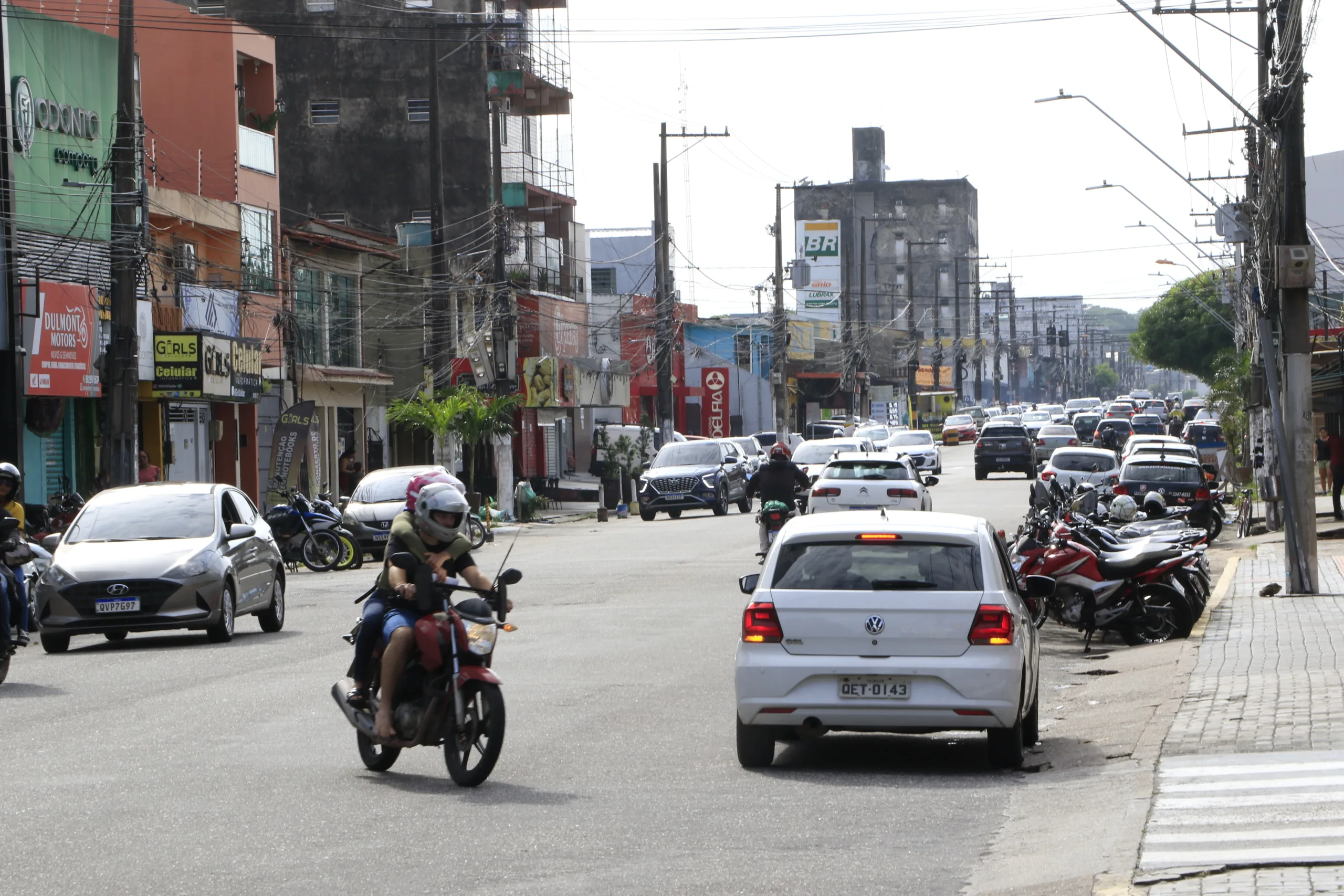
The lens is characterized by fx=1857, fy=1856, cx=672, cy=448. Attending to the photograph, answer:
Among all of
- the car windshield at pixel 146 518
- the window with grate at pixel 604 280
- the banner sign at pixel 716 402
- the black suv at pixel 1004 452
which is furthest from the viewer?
the window with grate at pixel 604 280

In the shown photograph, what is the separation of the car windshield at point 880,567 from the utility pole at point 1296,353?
10360 millimetres

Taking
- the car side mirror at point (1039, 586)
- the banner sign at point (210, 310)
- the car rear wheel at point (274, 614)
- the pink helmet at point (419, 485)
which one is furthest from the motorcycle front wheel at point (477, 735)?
the banner sign at point (210, 310)

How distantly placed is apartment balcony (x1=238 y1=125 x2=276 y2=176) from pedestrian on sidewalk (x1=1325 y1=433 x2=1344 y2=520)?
24414 millimetres

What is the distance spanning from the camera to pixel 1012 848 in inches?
322

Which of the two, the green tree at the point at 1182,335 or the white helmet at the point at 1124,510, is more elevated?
the green tree at the point at 1182,335

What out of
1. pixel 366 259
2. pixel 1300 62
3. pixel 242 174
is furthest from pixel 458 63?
pixel 1300 62

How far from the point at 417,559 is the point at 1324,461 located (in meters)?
33.4

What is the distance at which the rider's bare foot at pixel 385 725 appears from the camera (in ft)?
32.0

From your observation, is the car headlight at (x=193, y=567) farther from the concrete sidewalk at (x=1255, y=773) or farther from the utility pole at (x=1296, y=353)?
the utility pole at (x=1296, y=353)

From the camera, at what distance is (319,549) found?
2962 cm

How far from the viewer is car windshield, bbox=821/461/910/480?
3103 cm

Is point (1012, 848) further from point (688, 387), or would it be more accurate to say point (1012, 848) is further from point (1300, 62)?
point (688, 387)

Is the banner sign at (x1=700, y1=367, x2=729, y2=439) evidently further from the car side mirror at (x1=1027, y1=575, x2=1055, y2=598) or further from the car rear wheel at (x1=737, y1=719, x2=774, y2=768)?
the car rear wheel at (x1=737, y1=719, x2=774, y2=768)

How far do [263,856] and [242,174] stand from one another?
36.6 metres
